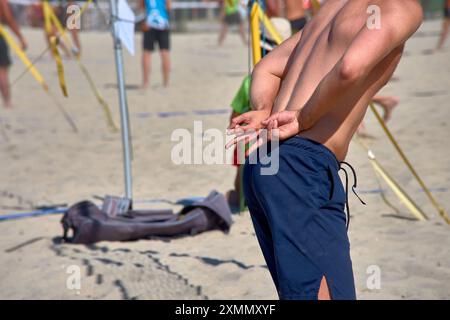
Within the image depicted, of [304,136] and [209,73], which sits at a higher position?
[304,136]

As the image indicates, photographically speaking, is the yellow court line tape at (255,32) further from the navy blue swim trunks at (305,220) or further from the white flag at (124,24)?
the navy blue swim trunks at (305,220)

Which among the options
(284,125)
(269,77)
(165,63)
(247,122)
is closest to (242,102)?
(269,77)

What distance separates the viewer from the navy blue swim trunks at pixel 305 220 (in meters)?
1.85

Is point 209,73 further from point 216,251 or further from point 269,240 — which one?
point 269,240

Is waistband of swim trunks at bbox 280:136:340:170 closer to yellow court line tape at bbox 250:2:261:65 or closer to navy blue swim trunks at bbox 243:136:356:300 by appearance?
navy blue swim trunks at bbox 243:136:356:300

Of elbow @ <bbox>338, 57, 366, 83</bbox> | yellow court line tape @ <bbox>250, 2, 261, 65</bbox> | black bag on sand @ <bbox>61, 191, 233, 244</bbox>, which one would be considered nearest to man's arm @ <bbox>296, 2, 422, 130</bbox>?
elbow @ <bbox>338, 57, 366, 83</bbox>

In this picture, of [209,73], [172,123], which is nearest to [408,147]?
[172,123]

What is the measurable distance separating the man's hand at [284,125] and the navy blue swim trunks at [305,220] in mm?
31

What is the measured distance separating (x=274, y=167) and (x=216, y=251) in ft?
6.68

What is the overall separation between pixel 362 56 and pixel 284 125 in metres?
0.30

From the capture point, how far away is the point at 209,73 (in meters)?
12.2

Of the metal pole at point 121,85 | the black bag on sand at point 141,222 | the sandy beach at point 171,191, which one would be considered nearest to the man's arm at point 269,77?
the sandy beach at point 171,191

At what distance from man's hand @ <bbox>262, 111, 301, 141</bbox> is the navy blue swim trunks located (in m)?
0.03
